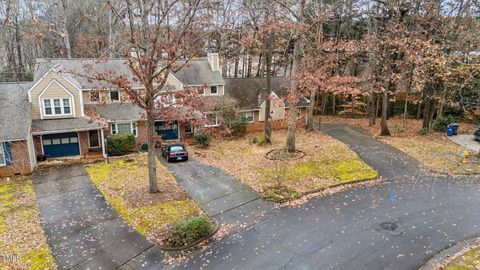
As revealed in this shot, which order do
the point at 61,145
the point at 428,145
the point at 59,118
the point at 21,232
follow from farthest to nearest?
the point at 428,145, the point at 61,145, the point at 59,118, the point at 21,232

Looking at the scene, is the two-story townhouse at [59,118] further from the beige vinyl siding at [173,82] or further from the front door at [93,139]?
the beige vinyl siding at [173,82]

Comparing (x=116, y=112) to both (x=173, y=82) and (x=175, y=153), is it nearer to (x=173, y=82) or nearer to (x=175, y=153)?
(x=173, y=82)

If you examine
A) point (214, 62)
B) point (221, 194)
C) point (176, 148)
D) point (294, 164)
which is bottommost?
point (221, 194)

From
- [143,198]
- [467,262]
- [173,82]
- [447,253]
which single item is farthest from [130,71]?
[467,262]

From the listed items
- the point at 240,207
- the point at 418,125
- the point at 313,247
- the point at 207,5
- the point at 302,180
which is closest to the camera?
the point at 313,247

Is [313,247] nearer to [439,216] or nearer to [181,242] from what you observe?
[181,242]

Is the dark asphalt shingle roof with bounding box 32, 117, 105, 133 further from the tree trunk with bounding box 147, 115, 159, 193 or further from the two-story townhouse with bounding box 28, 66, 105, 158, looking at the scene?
the tree trunk with bounding box 147, 115, 159, 193

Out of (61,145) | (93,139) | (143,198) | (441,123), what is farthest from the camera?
(441,123)

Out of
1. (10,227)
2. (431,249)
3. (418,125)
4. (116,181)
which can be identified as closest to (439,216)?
(431,249)
